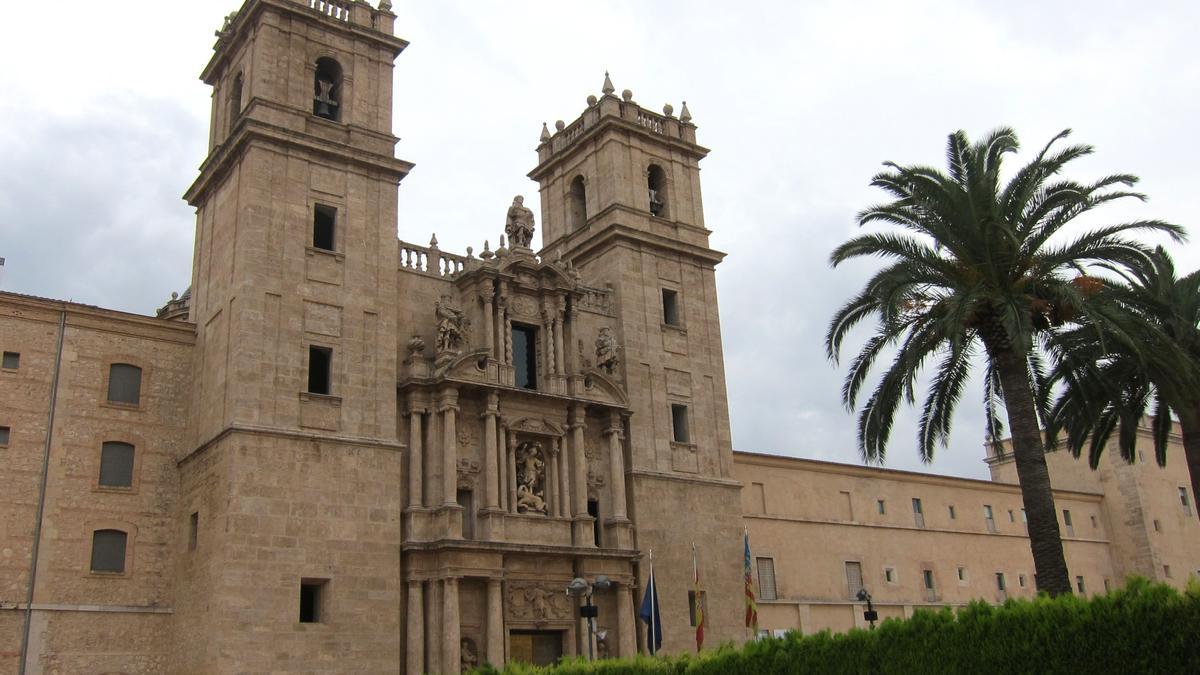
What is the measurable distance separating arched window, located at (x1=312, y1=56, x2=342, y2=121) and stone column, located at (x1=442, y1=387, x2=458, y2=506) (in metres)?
8.66

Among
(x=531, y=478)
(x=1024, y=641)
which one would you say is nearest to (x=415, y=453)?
(x=531, y=478)

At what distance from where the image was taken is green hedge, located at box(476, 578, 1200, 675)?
45.6 feet

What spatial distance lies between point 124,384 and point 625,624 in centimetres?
1436

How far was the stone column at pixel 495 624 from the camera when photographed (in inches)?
1150

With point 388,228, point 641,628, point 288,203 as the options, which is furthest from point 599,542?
point 288,203

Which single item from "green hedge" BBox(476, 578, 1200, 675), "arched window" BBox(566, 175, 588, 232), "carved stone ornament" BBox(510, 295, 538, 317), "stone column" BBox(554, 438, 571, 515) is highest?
"arched window" BBox(566, 175, 588, 232)

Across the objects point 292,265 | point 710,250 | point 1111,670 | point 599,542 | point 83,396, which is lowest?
point 1111,670

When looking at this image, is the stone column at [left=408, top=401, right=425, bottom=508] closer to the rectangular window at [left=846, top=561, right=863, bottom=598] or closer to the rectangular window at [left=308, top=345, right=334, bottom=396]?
the rectangular window at [left=308, top=345, right=334, bottom=396]

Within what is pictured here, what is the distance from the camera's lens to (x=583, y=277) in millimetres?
38188

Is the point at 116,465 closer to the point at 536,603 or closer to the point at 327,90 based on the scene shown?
the point at 536,603

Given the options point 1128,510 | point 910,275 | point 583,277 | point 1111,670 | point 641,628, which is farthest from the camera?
point 1128,510

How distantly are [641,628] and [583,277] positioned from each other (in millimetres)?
11488

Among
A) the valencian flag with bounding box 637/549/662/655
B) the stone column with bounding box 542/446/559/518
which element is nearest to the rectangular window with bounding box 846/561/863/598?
the valencian flag with bounding box 637/549/662/655

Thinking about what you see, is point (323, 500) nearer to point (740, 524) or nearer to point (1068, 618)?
point (740, 524)
